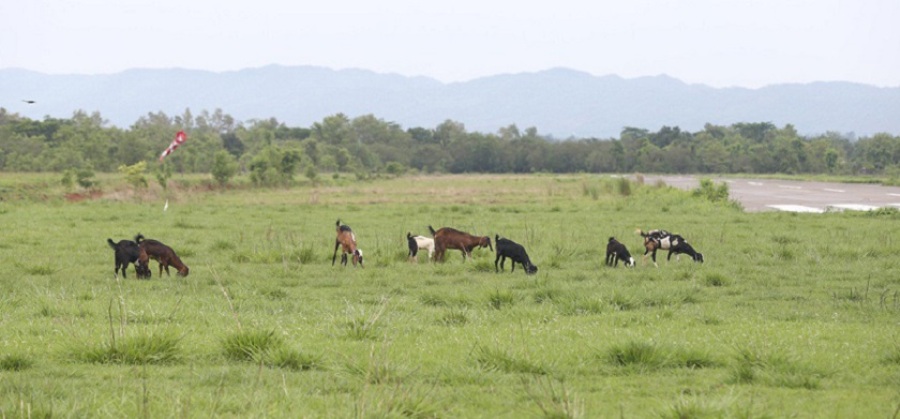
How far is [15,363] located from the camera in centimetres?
768

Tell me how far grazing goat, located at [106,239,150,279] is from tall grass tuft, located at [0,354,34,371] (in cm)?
641

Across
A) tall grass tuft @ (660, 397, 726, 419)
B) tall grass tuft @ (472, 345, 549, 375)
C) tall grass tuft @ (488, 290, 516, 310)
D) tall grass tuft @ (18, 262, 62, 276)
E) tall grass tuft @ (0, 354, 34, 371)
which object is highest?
tall grass tuft @ (660, 397, 726, 419)

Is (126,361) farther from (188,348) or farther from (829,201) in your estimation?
(829,201)

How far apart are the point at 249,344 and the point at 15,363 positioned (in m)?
2.08

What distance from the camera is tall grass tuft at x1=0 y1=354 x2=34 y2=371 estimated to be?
25.0 feet

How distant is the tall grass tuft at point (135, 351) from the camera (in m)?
7.86

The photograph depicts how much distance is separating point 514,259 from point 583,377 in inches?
309

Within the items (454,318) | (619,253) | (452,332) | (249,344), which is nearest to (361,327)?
(452,332)

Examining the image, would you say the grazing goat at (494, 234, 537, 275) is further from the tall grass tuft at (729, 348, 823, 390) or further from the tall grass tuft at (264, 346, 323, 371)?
the tall grass tuft at (264, 346, 323, 371)

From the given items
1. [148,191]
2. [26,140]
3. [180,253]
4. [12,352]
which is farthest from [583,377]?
[26,140]

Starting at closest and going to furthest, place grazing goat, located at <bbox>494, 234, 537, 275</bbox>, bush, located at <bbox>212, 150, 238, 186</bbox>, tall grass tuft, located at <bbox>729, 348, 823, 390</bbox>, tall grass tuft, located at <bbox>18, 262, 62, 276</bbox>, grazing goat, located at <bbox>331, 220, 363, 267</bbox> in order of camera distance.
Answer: tall grass tuft, located at <bbox>729, 348, 823, 390</bbox> → grazing goat, located at <bbox>494, 234, 537, 275</bbox> → tall grass tuft, located at <bbox>18, 262, 62, 276</bbox> → grazing goat, located at <bbox>331, 220, 363, 267</bbox> → bush, located at <bbox>212, 150, 238, 186</bbox>

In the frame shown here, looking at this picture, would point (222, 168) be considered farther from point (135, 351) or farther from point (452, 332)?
point (135, 351)

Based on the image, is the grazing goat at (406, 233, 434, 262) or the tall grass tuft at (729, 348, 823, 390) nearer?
the tall grass tuft at (729, 348, 823, 390)

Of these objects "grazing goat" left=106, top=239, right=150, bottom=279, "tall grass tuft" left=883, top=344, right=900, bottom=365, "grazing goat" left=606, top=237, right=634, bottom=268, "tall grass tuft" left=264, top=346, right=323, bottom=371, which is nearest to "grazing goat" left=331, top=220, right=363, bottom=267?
"grazing goat" left=106, top=239, right=150, bottom=279
